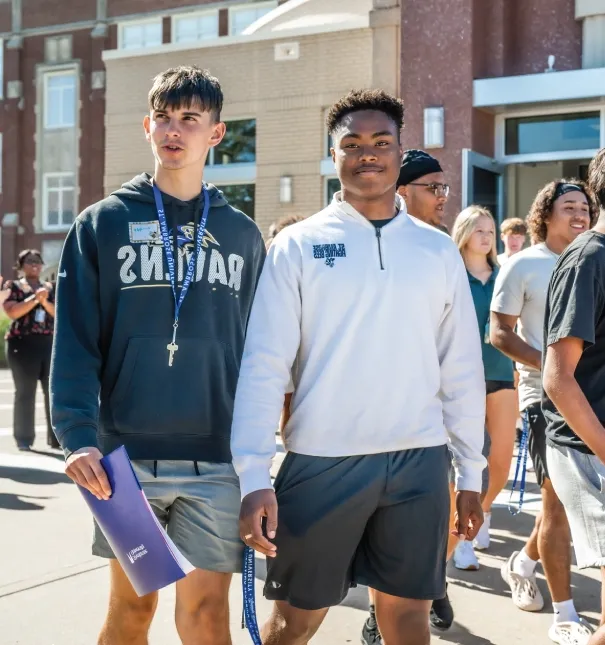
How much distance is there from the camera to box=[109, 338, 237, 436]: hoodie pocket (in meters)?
2.90

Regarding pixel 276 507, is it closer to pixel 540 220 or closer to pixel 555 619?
pixel 555 619

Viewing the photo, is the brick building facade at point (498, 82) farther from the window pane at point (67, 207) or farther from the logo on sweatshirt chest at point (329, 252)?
the window pane at point (67, 207)

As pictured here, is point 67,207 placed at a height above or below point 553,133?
above

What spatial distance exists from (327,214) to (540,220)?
212cm

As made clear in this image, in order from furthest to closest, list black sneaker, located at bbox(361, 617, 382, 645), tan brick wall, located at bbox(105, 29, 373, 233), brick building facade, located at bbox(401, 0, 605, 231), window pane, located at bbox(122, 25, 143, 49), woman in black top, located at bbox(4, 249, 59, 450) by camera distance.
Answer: window pane, located at bbox(122, 25, 143, 49) < tan brick wall, located at bbox(105, 29, 373, 233) < brick building facade, located at bbox(401, 0, 605, 231) < woman in black top, located at bbox(4, 249, 59, 450) < black sneaker, located at bbox(361, 617, 382, 645)

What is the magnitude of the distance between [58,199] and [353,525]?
101ft

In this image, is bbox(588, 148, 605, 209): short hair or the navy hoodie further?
bbox(588, 148, 605, 209): short hair

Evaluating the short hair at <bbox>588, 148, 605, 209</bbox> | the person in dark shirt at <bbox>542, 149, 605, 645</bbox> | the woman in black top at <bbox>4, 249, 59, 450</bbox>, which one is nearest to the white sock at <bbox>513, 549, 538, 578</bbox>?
the person in dark shirt at <bbox>542, 149, 605, 645</bbox>

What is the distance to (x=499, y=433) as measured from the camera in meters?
5.50

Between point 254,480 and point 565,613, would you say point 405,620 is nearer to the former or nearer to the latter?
point 254,480

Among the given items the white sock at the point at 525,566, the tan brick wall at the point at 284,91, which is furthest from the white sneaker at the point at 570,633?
the tan brick wall at the point at 284,91

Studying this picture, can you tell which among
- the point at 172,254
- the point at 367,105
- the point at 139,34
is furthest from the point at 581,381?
the point at 139,34

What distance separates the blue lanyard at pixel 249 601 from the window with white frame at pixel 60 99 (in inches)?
1209

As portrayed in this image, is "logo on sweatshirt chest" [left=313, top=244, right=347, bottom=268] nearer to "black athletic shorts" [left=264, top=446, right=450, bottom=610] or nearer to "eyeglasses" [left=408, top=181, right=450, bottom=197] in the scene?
"black athletic shorts" [left=264, top=446, right=450, bottom=610]
